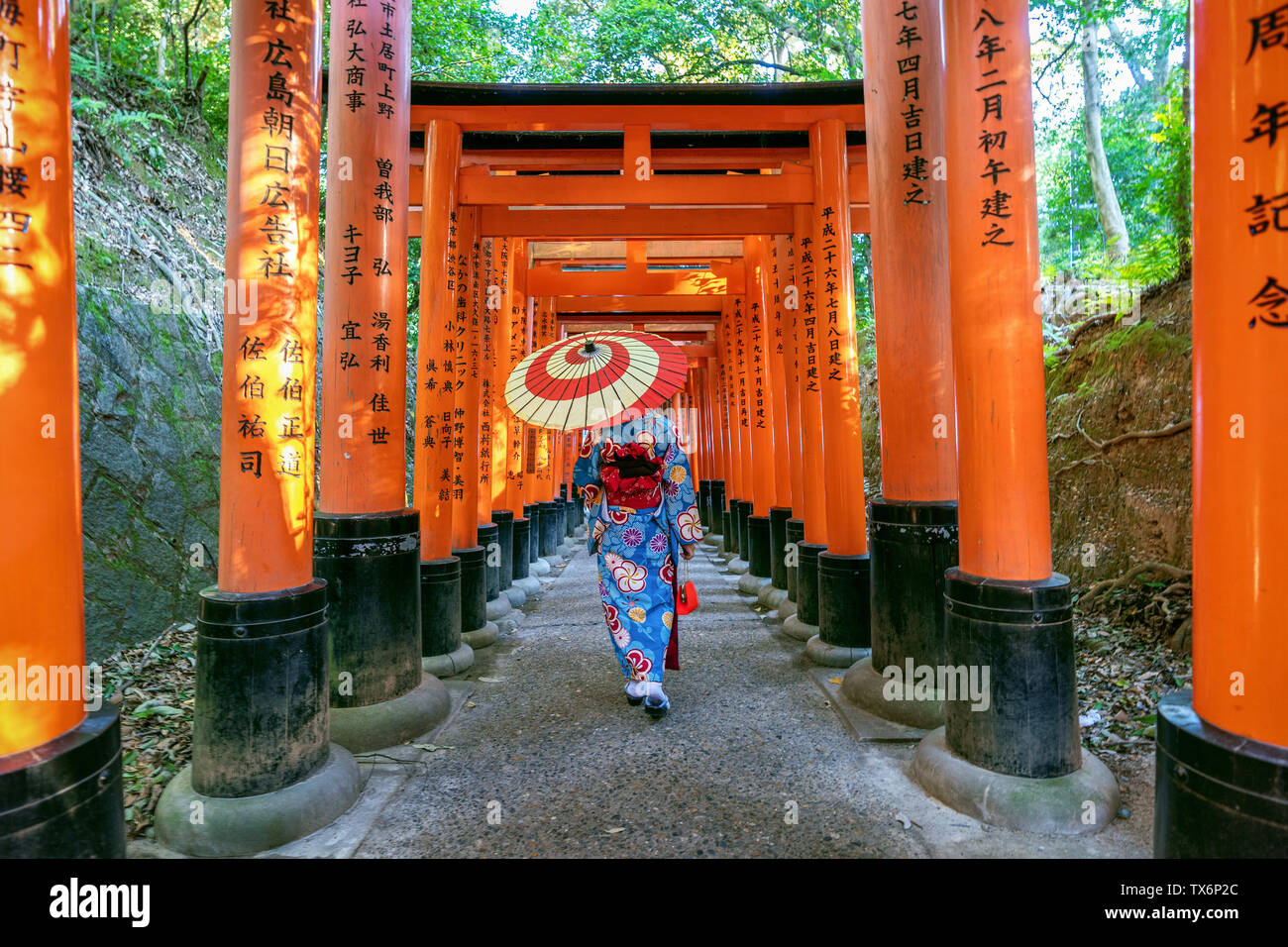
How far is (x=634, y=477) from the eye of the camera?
14.5 feet

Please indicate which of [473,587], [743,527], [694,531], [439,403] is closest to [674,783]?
[694,531]

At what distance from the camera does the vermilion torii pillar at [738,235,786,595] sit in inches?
333

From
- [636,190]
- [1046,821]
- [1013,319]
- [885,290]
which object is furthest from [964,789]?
[636,190]

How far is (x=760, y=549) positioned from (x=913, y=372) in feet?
16.0

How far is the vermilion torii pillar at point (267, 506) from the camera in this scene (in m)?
2.72

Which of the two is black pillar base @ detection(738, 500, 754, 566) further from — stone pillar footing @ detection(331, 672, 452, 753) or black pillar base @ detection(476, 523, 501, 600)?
stone pillar footing @ detection(331, 672, 452, 753)

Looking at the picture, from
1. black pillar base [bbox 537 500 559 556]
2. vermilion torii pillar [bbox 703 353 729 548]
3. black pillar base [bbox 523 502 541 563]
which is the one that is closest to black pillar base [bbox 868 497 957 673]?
black pillar base [bbox 523 502 541 563]

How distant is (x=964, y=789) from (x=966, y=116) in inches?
115

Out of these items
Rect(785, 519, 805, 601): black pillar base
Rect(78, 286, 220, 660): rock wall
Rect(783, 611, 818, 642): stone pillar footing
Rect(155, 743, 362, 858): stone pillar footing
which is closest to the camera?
Rect(155, 743, 362, 858): stone pillar footing

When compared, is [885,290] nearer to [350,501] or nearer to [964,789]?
[964,789]

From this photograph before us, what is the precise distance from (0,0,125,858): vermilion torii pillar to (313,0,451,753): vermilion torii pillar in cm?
180

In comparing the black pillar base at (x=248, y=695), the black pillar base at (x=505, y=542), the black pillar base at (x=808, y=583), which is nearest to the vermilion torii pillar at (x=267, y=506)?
the black pillar base at (x=248, y=695)

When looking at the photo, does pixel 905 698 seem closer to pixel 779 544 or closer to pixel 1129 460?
pixel 1129 460

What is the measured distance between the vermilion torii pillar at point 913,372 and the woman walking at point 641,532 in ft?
4.11
